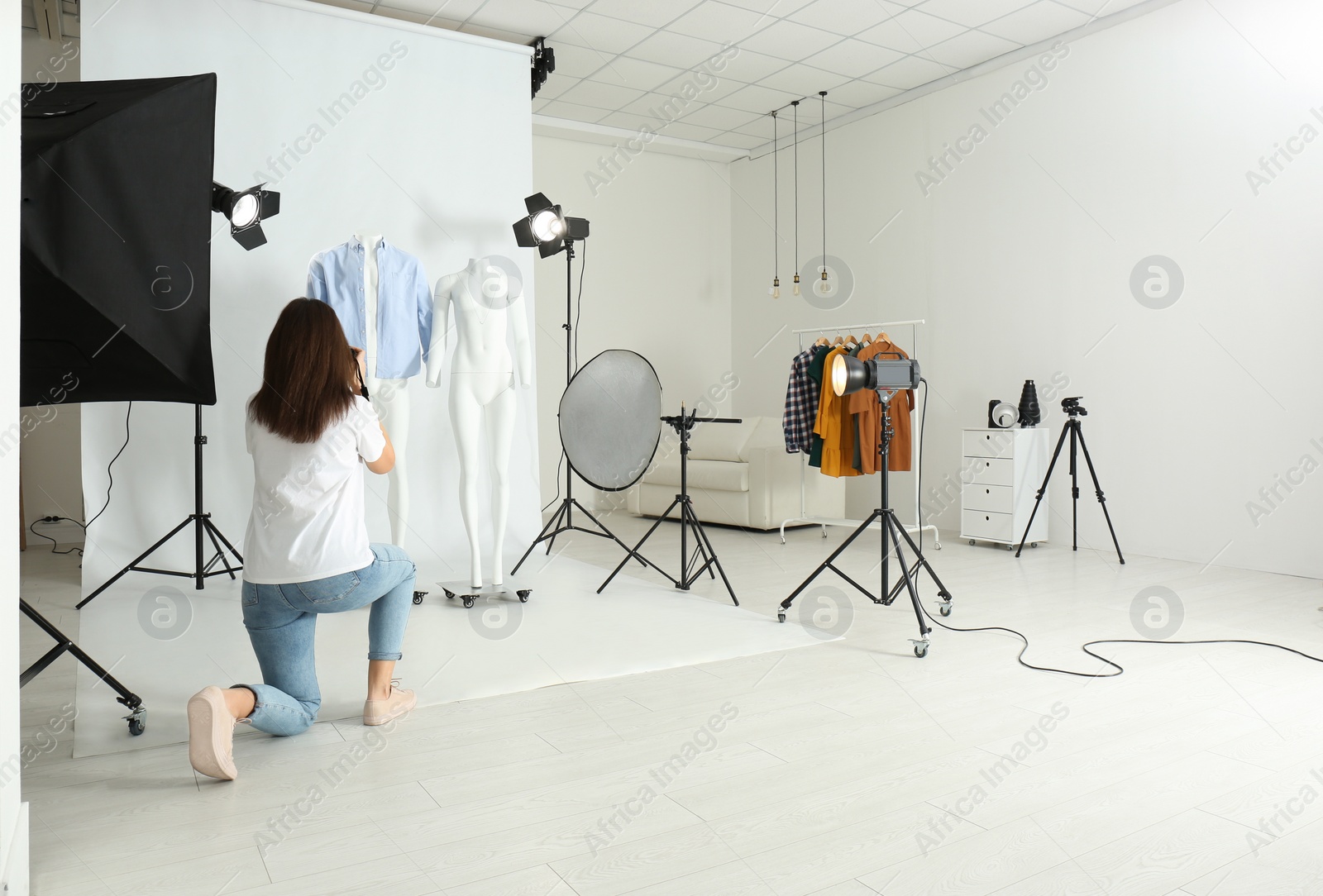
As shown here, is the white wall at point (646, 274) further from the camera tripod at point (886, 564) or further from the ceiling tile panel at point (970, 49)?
the camera tripod at point (886, 564)

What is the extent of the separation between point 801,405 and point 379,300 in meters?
2.62

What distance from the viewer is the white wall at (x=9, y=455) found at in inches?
55.3

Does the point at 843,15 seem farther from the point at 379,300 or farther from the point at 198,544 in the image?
the point at 198,544

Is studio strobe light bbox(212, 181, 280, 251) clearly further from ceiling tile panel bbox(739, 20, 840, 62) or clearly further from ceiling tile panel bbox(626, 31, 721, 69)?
ceiling tile panel bbox(739, 20, 840, 62)

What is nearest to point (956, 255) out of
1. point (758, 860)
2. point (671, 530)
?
point (671, 530)

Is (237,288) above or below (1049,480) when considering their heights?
above

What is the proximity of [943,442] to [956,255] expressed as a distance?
1.24 m

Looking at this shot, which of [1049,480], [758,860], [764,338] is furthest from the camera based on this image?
[764,338]

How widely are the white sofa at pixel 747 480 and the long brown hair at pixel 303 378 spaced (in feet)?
12.7

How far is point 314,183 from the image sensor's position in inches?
190

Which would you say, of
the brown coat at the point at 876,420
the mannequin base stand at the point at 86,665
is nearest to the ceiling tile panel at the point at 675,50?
the brown coat at the point at 876,420

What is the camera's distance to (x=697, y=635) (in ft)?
11.1

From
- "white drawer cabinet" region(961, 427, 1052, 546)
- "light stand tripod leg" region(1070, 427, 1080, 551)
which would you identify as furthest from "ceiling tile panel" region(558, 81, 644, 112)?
"light stand tripod leg" region(1070, 427, 1080, 551)

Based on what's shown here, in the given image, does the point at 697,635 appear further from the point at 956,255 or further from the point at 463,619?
the point at 956,255
